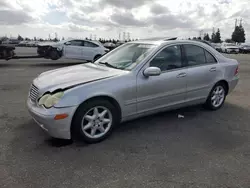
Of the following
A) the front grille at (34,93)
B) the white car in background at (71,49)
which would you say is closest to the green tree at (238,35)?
the white car in background at (71,49)

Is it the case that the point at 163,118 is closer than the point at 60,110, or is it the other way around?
the point at 60,110

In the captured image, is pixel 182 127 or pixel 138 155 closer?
pixel 138 155

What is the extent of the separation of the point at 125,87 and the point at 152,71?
0.51 meters

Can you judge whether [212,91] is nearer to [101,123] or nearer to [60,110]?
[101,123]

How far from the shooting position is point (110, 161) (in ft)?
10.7

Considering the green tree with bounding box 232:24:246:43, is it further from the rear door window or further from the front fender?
the front fender

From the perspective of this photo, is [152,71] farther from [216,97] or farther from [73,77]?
[216,97]

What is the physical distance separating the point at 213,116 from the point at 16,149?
3.76 m

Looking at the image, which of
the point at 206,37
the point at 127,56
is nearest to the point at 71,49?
the point at 127,56

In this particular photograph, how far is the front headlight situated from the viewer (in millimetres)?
3467

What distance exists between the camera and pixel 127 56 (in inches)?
185

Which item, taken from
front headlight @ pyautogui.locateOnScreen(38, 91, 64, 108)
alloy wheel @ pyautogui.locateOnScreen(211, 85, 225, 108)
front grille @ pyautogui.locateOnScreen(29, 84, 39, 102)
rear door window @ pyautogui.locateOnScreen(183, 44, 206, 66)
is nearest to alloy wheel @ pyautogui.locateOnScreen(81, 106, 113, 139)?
front headlight @ pyautogui.locateOnScreen(38, 91, 64, 108)

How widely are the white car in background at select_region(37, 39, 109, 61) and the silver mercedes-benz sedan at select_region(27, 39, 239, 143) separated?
380 inches

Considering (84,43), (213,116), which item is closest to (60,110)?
(213,116)
